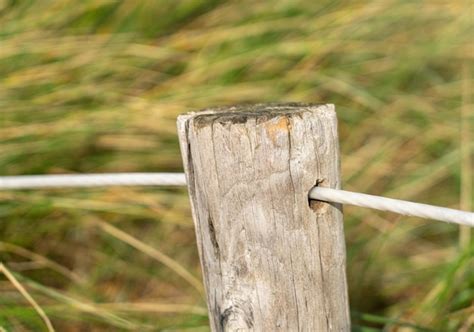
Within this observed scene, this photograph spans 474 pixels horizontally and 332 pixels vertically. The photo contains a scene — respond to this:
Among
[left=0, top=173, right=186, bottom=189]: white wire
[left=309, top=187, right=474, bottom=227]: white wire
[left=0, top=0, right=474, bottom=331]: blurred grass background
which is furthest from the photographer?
[left=0, top=0, right=474, bottom=331]: blurred grass background

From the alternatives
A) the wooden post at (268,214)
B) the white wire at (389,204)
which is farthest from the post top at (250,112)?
the white wire at (389,204)

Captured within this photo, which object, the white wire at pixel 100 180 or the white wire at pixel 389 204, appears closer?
the white wire at pixel 389 204

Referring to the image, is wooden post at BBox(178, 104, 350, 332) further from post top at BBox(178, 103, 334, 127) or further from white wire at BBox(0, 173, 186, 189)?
white wire at BBox(0, 173, 186, 189)

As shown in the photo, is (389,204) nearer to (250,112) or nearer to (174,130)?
(250,112)

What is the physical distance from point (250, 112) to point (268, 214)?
0.53 feet

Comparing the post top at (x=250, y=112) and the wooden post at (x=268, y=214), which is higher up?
the post top at (x=250, y=112)

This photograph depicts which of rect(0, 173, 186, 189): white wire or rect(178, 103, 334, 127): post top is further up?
rect(178, 103, 334, 127): post top

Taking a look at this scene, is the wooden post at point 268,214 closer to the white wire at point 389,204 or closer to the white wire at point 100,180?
the white wire at point 389,204

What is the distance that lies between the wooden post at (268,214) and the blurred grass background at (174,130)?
68 centimetres

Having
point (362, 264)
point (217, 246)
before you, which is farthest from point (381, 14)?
point (217, 246)

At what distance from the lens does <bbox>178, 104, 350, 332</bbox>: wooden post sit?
4.43 feet

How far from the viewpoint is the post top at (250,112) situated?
1356 mm

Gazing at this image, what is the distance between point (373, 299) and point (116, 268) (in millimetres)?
720

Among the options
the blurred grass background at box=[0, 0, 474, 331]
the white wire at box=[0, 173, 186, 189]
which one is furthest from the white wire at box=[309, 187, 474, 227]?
the blurred grass background at box=[0, 0, 474, 331]
